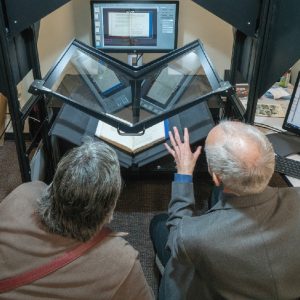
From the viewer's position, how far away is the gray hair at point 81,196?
1012mm

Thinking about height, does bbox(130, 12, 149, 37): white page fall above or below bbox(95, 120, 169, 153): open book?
above

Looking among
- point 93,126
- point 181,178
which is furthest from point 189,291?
point 93,126

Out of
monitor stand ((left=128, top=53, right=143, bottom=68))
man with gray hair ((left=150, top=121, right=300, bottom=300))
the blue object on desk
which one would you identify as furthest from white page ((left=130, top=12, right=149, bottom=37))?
man with gray hair ((left=150, top=121, right=300, bottom=300))

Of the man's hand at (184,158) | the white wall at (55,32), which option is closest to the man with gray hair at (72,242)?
the man's hand at (184,158)

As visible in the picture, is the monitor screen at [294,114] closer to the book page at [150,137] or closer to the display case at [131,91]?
the display case at [131,91]

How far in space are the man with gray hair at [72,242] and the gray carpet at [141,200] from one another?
3.05 feet

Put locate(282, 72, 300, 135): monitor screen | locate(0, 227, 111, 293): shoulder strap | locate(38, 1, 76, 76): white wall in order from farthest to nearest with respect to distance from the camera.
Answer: locate(38, 1, 76, 76): white wall, locate(282, 72, 300, 135): monitor screen, locate(0, 227, 111, 293): shoulder strap

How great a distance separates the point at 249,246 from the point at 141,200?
1376 millimetres

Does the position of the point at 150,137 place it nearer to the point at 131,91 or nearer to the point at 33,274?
the point at 131,91

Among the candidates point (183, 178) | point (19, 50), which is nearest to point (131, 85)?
point (19, 50)

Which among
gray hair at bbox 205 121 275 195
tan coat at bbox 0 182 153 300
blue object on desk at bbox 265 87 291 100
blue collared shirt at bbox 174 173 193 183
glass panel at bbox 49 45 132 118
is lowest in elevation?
blue object on desk at bbox 265 87 291 100

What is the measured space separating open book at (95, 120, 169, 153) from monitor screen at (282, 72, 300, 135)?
591 millimetres

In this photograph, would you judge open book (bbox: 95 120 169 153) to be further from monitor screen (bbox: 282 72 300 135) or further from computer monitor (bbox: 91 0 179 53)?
computer monitor (bbox: 91 0 179 53)

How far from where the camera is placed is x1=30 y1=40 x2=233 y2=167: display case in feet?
5.53
